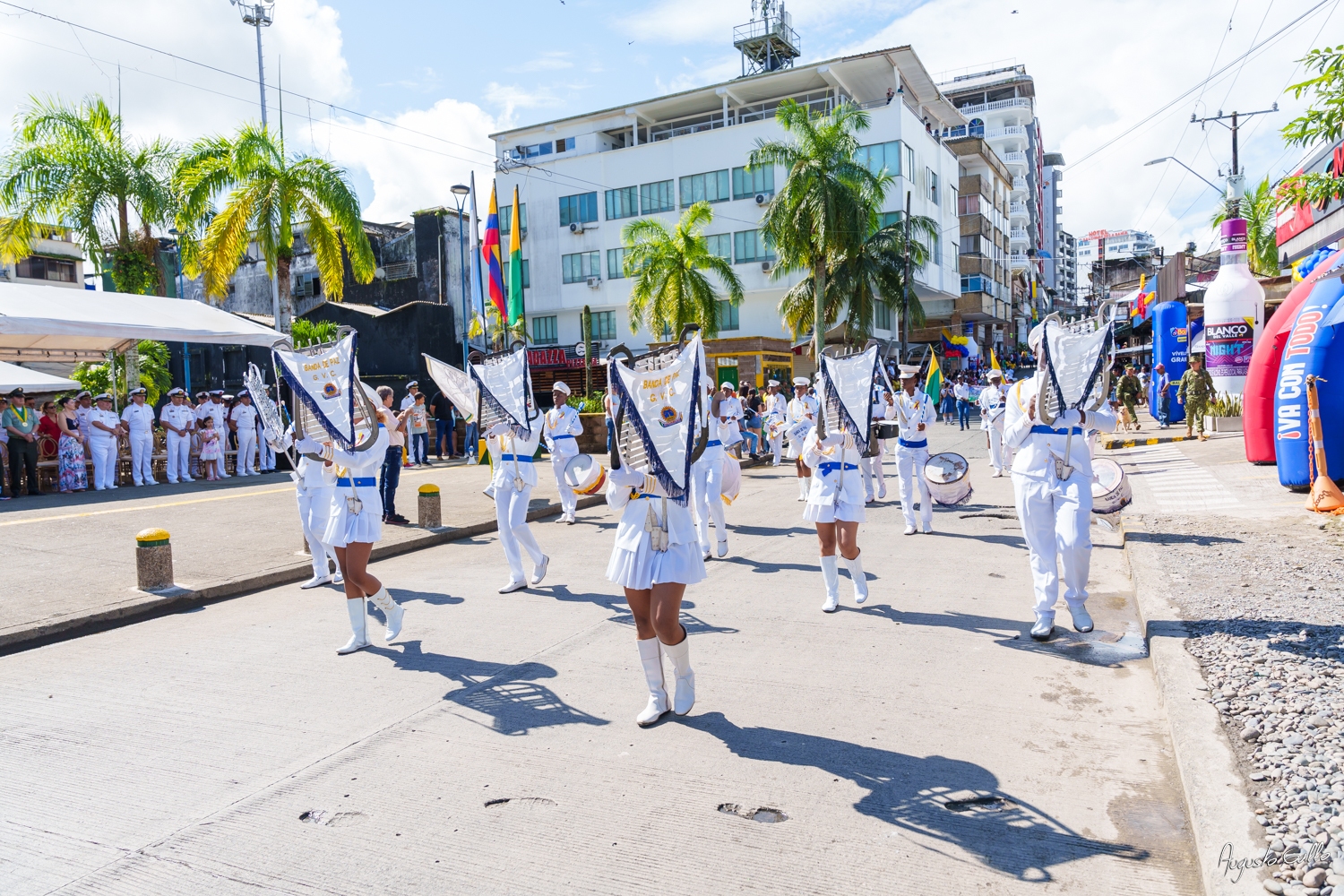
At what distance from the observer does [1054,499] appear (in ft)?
21.0

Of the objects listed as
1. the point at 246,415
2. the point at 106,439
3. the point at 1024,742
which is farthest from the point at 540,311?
the point at 1024,742

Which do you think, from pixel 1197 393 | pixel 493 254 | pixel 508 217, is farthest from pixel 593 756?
pixel 508 217

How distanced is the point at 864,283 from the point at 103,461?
25033mm

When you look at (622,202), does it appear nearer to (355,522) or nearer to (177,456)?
(177,456)

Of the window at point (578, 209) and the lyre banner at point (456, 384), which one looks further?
the window at point (578, 209)

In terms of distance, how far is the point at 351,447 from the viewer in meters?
6.74

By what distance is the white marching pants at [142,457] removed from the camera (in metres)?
17.9

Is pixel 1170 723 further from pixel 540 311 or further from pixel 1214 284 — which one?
pixel 540 311

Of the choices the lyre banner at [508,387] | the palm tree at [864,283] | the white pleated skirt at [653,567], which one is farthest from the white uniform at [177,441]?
the palm tree at [864,283]

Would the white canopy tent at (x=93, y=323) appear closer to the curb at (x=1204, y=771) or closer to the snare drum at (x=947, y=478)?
the snare drum at (x=947, y=478)

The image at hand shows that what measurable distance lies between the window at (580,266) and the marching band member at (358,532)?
41297 mm

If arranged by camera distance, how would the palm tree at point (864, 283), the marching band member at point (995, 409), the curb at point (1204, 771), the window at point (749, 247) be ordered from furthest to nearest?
the window at point (749, 247) < the palm tree at point (864, 283) < the marching band member at point (995, 409) < the curb at point (1204, 771)

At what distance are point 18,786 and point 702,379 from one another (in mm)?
4048

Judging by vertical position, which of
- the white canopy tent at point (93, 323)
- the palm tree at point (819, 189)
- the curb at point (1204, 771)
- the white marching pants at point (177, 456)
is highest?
the palm tree at point (819, 189)
